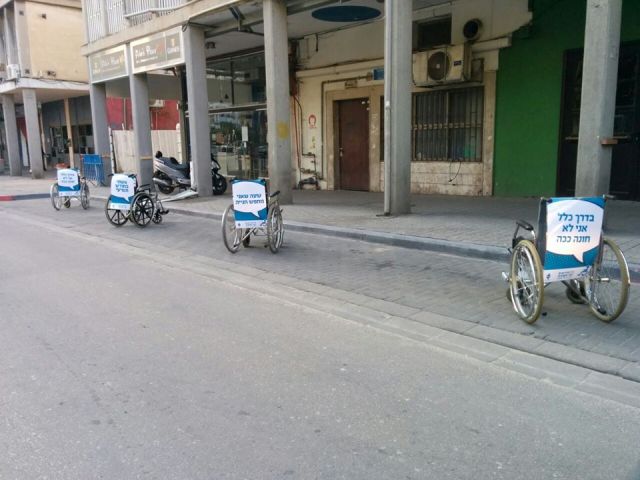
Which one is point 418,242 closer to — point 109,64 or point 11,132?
point 109,64

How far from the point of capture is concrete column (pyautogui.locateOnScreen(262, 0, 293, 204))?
40.6 feet

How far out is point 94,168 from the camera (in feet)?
68.8

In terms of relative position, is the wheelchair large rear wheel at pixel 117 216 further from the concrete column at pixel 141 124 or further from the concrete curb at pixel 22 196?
the concrete curb at pixel 22 196

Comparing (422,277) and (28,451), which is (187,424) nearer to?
(28,451)

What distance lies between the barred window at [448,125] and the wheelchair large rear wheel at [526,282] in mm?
8909

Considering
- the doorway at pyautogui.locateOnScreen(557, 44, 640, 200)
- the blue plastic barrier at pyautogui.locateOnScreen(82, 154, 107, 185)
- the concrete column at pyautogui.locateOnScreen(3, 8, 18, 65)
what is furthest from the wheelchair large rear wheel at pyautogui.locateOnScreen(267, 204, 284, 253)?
the concrete column at pyautogui.locateOnScreen(3, 8, 18, 65)

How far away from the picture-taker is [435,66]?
44.4ft

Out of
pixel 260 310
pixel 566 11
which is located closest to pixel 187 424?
pixel 260 310

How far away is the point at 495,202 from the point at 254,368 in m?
9.55

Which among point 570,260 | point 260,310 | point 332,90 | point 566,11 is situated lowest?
point 260,310

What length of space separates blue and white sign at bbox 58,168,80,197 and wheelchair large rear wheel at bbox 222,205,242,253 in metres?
6.92

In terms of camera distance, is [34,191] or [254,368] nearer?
[254,368]

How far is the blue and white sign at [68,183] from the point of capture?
45.8 ft

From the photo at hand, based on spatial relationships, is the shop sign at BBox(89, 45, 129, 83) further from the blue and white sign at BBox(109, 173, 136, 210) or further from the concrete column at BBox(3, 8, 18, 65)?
the concrete column at BBox(3, 8, 18, 65)
